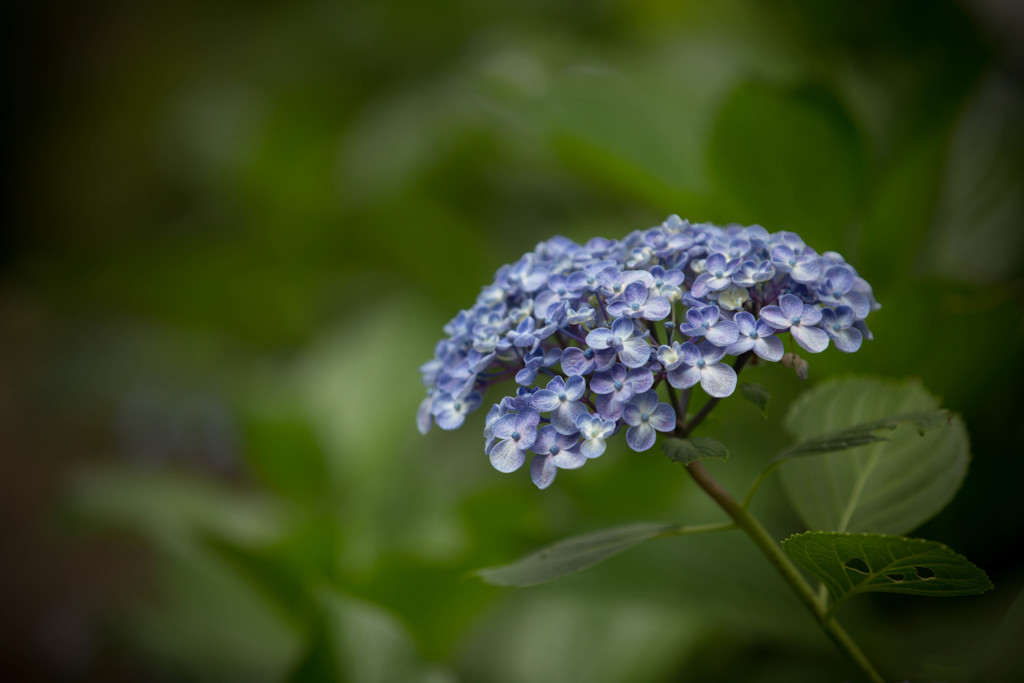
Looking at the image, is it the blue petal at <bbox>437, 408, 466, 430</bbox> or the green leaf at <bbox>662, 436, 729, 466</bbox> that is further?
the blue petal at <bbox>437, 408, 466, 430</bbox>

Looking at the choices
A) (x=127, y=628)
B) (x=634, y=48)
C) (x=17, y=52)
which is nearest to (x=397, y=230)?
(x=634, y=48)

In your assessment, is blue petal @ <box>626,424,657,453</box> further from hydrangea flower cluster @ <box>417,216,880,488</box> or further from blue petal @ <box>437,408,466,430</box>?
blue petal @ <box>437,408,466,430</box>

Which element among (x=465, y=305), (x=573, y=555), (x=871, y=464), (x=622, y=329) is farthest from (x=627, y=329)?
(x=465, y=305)

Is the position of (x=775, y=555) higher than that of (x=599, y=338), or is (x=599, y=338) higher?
(x=599, y=338)

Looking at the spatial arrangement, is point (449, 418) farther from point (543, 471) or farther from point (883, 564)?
point (883, 564)

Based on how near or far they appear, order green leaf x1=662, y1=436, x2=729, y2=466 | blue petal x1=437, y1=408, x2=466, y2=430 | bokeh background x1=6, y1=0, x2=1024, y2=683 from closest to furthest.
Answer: green leaf x1=662, y1=436, x2=729, y2=466 < blue petal x1=437, y1=408, x2=466, y2=430 < bokeh background x1=6, y1=0, x2=1024, y2=683

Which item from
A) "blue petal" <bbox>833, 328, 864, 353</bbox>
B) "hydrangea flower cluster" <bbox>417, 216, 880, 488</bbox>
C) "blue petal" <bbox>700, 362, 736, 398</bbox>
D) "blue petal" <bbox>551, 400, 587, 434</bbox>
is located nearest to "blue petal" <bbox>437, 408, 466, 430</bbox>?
"hydrangea flower cluster" <bbox>417, 216, 880, 488</bbox>
